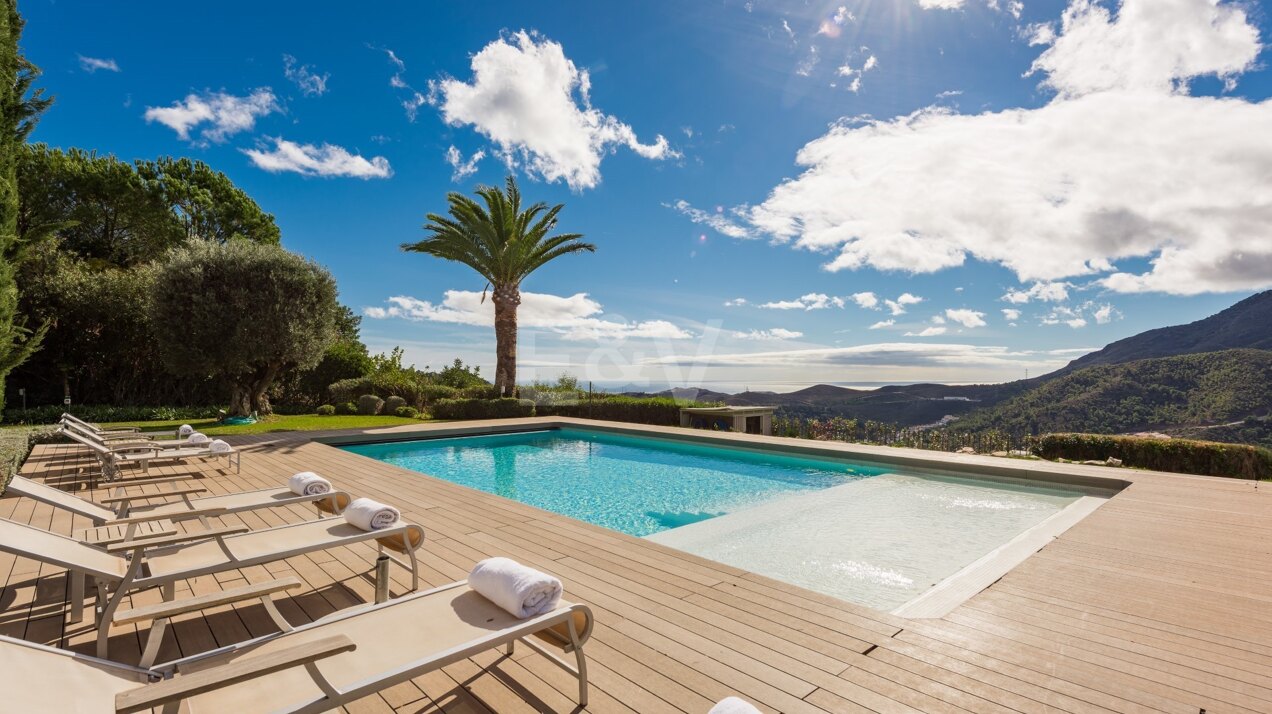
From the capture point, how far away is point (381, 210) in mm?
17609

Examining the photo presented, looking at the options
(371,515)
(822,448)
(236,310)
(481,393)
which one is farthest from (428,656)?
(481,393)

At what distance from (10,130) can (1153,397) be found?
3545cm

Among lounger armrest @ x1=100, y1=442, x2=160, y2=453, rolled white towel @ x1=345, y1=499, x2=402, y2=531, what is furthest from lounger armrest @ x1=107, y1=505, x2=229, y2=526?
lounger armrest @ x1=100, y1=442, x2=160, y2=453

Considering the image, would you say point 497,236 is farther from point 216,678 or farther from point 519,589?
point 216,678

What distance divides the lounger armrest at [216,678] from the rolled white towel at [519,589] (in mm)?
692

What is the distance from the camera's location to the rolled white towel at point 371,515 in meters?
3.40

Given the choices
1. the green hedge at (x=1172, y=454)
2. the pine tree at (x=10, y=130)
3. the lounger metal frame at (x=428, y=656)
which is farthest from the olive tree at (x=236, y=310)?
the green hedge at (x=1172, y=454)

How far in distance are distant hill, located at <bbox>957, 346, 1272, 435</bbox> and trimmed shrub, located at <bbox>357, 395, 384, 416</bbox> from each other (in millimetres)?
21928

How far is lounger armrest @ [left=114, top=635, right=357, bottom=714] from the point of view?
4.65ft

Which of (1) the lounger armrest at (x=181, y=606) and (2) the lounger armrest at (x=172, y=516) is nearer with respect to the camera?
(1) the lounger armrest at (x=181, y=606)

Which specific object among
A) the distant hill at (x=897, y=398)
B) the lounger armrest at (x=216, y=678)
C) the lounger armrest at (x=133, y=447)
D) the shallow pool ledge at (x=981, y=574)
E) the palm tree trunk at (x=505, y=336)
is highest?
the palm tree trunk at (x=505, y=336)

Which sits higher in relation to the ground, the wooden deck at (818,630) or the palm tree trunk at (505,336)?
the palm tree trunk at (505,336)

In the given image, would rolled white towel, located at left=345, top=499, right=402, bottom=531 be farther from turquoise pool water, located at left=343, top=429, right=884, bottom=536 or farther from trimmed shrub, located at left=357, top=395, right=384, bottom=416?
trimmed shrub, located at left=357, top=395, right=384, bottom=416

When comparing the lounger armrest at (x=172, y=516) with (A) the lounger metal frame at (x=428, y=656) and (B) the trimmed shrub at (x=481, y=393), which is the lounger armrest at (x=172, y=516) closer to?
(A) the lounger metal frame at (x=428, y=656)
